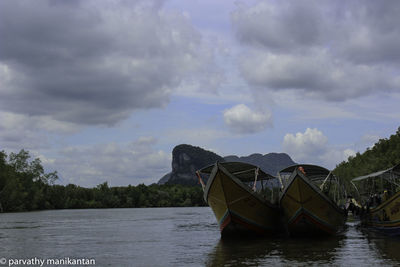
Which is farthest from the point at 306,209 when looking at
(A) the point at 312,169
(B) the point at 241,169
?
(B) the point at 241,169

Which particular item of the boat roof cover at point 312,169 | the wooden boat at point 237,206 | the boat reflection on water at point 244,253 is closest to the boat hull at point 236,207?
the wooden boat at point 237,206

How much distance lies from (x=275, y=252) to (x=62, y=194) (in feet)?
370

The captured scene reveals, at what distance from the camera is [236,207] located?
2434 cm

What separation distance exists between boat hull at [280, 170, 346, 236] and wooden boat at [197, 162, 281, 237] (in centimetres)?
125

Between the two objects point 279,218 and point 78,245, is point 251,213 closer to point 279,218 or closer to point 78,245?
point 279,218

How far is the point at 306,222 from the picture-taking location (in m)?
25.1

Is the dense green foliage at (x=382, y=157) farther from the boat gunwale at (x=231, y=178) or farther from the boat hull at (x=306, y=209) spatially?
the boat gunwale at (x=231, y=178)

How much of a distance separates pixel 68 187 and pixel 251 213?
114 m

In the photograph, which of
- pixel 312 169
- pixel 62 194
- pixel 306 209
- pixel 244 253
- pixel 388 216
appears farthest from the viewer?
pixel 62 194

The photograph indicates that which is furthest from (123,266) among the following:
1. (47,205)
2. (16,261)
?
(47,205)

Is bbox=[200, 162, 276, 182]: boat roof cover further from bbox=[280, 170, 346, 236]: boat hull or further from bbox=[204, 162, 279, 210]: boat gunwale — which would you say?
bbox=[280, 170, 346, 236]: boat hull

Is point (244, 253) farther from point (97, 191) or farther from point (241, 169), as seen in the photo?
point (97, 191)

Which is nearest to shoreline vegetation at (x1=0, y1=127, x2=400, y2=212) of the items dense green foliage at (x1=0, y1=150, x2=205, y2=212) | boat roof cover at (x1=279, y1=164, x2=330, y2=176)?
dense green foliage at (x1=0, y1=150, x2=205, y2=212)

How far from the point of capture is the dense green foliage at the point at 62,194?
94000 millimetres
